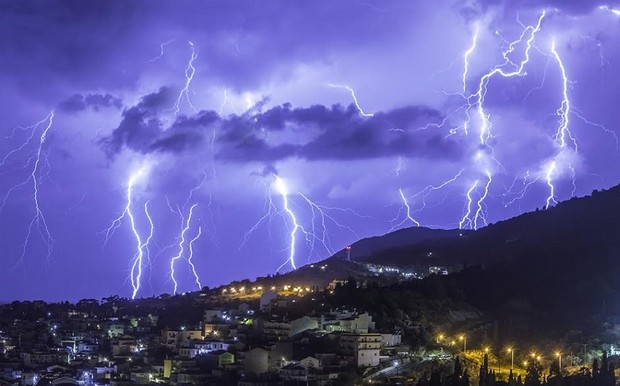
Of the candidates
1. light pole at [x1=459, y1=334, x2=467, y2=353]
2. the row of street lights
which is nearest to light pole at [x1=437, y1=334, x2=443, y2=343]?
the row of street lights

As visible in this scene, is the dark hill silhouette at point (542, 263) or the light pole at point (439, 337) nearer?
the light pole at point (439, 337)

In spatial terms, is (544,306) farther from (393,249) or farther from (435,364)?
(393,249)

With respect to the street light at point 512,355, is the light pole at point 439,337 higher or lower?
higher

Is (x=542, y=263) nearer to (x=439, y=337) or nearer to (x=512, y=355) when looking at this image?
(x=439, y=337)

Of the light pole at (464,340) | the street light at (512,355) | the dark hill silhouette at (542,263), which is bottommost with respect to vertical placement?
the street light at (512,355)

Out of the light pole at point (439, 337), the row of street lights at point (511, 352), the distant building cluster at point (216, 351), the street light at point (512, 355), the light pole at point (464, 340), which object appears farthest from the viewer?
the light pole at point (439, 337)

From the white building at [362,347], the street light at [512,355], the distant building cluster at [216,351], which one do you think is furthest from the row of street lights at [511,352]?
the white building at [362,347]

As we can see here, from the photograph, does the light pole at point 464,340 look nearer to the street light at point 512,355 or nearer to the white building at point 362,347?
the street light at point 512,355

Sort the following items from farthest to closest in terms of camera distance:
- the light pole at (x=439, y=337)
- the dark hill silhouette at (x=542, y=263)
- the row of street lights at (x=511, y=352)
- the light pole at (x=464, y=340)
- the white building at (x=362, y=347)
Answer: the dark hill silhouette at (x=542, y=263)
the light pole at (x=439, y=337)
the light pole at (x=464, y=340)
the row of street lights at (x=511, y=352)
the white building at (x=362, y=347)

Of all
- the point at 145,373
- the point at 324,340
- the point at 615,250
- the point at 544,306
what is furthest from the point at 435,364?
the point at 615,250

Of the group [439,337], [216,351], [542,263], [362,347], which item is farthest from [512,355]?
[542,263]

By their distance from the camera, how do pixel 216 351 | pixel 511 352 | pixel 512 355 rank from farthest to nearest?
pixel 511 352
pixel 512 355
pixel 216 351

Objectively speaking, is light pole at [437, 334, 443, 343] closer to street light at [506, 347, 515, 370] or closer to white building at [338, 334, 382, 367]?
street light at [506, 347, 515, 370]
